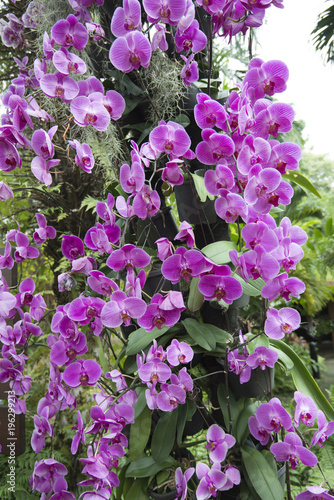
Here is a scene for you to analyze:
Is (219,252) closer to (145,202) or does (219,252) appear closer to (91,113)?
(145,202)

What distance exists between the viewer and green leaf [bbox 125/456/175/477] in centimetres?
72

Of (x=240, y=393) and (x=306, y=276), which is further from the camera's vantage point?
(x=306, y=276)

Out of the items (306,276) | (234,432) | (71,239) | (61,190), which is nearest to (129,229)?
(71,239)

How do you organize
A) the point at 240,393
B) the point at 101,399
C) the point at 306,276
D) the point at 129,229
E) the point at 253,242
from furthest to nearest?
the point at 306,276 → the point at 129,229 → the point at 240,393 → the point at 101,399 → the point at 253,242

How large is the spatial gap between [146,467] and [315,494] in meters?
0.30

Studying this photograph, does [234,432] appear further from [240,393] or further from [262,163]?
[262,163]

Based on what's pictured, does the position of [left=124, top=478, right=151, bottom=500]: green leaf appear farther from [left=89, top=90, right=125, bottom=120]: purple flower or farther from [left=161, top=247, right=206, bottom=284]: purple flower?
[left=89, top=90, right=125, bottom=120]: purple flower

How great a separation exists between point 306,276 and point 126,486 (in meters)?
2.22

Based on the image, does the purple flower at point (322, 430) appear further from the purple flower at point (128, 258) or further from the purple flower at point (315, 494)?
the purple flower at point (128, 258)

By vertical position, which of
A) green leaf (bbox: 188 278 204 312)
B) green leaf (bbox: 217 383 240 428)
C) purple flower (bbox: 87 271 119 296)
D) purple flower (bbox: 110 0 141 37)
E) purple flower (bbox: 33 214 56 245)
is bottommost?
green leaf (bbox: 217 383 240 428)

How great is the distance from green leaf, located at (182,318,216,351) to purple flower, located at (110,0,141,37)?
19.8 inches

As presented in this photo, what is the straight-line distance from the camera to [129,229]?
0.87 metres

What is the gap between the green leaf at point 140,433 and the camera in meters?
0.71

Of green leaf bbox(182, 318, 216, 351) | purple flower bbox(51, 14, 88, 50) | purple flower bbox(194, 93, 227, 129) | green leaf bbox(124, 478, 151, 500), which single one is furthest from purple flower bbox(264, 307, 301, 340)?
purple flower bbox(51, 14, 88, 50)
